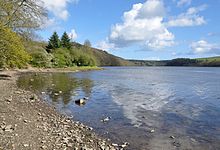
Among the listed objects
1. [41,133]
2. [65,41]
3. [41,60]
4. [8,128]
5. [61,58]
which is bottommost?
[41,133]

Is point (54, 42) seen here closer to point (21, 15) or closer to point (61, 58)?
point (61, 58)

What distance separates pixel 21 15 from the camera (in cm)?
4053

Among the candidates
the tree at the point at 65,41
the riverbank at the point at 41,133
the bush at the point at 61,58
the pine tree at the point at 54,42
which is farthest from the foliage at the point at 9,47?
A: the tree at the point at 65,41

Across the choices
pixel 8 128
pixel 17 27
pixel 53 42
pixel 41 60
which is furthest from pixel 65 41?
pixel 8 128

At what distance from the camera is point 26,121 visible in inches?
661

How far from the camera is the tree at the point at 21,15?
37.9 m

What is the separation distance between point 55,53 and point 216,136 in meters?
96.5

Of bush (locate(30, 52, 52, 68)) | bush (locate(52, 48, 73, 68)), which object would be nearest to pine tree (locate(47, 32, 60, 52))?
bush (locate(52, 48, 73, 68))

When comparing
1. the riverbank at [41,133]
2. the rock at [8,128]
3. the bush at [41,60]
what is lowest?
the riverbank at [41,133]

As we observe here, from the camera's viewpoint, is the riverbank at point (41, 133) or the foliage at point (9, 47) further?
the foliage at point (9, 47)

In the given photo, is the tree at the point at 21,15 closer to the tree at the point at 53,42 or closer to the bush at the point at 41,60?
the bush at the point at 41,60

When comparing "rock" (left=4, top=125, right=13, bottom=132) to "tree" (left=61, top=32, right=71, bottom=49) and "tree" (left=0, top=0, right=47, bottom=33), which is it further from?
"tree" (left=61, top=32, right=71, bottom=49)

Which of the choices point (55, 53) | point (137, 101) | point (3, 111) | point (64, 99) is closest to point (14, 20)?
point (64, 99)

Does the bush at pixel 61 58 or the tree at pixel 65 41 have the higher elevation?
the tree at pixel 65 41
